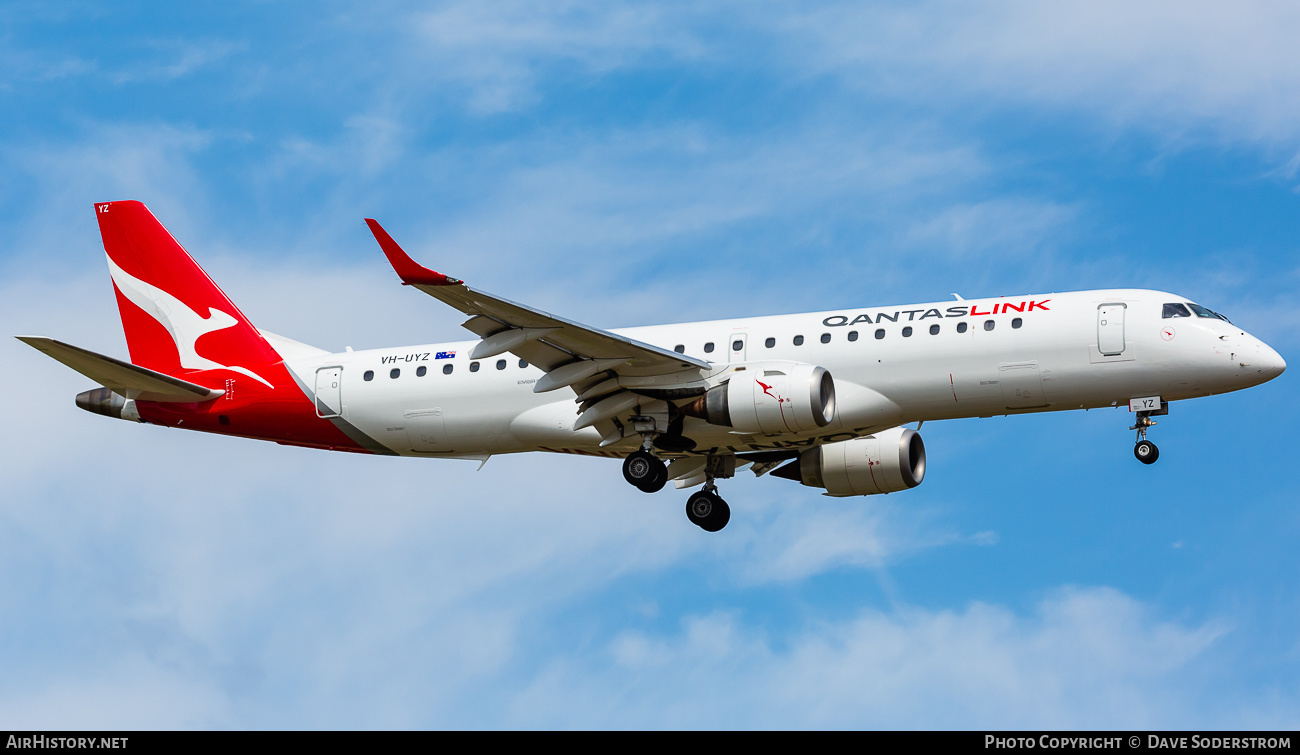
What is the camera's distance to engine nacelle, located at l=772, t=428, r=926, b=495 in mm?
40125

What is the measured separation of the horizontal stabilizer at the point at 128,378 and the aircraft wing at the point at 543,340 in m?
9.52

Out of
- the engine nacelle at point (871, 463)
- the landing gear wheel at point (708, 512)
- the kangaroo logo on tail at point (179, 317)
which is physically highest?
the kangaroo logo on tail at point (179, 317)

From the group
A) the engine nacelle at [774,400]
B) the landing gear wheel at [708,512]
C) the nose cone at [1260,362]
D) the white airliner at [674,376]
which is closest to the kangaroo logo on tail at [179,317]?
the white airliner at [674,376]

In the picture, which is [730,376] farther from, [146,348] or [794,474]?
[146,348]

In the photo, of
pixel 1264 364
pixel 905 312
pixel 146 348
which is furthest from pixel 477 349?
pixel 1264 364

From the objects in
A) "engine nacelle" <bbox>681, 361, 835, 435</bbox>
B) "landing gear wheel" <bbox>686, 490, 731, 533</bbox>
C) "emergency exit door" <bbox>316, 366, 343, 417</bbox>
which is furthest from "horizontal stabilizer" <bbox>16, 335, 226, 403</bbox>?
"engine nacelle" <bbox>681, 361, 835, 435</bbox>

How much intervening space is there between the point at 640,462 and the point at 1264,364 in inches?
548

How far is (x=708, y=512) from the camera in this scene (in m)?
40.1

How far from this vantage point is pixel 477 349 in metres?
34.1

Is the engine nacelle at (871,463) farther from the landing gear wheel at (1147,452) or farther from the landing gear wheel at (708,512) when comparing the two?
the landing gear wheel at (1147,452)

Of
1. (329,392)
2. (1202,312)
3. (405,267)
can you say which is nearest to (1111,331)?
(1202,312)

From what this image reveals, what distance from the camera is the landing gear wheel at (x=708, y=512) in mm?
40125

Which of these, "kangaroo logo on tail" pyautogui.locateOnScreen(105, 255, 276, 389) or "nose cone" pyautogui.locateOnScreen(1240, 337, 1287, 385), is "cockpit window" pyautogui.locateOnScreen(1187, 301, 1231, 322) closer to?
"nose cone" pyautogui.locateOnScreen(1240, 337, 1287, 385)

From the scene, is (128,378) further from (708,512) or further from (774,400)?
(774,400)
